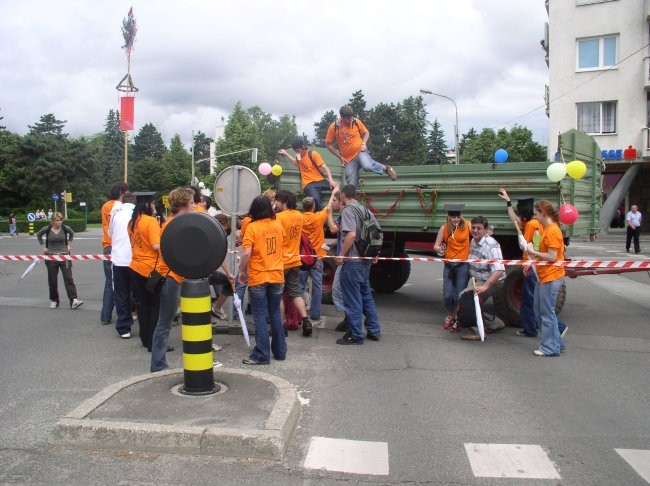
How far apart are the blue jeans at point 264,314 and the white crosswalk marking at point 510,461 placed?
2561 mm

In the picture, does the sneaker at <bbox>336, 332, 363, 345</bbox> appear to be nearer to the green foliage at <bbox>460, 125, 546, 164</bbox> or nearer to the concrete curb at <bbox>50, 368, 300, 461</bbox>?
the concrete curb at <bbox>50, 368, 300, 461</bbox>

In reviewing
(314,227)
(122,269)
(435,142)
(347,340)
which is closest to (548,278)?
(347,340)

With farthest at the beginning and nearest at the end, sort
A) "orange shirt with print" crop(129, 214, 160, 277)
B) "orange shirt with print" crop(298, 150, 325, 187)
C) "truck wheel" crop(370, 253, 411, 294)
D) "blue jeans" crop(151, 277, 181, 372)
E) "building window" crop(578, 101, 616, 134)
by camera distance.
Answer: "building window" crop(578, 101, 616, 134) → "truck wheel" crop(370, 253, 411, 294) → "orange shirt with print" crop(298, 150, 325, 187) → "orange shirt with print" crop(129, 214, 160, 277) → "blue jeans" crop(151, 277, 181, 372)

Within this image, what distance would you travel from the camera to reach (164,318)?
5668mm

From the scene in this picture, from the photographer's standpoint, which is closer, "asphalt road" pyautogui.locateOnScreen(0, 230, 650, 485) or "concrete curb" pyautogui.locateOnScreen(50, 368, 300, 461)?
"asphalt road" pyautogui.locateOnScreen(0, 230, 650, 485)

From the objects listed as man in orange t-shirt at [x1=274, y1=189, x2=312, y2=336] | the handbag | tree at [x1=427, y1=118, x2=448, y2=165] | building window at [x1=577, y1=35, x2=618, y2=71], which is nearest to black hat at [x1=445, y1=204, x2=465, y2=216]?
man in orange t-shirt at [x1=274, y1=189, x2=312, y2=336]

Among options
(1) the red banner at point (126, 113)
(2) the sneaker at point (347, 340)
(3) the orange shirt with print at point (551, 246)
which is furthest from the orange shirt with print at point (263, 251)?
(1) the red banner at point (126, 113)

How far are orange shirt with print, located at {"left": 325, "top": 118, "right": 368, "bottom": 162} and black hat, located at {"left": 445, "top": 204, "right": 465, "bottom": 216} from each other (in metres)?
2.17

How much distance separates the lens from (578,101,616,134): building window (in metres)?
29.7

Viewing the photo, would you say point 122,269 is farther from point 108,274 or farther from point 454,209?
point 454,209

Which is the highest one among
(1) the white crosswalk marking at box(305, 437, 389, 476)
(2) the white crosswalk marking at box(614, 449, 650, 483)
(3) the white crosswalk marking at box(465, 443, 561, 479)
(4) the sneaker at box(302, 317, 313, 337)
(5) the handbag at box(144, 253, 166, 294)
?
(5) the handbag at box(144, 253, 166, 294)

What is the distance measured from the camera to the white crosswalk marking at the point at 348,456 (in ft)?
12.4

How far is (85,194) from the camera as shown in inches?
2496

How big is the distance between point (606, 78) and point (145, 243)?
28747 millimetres
